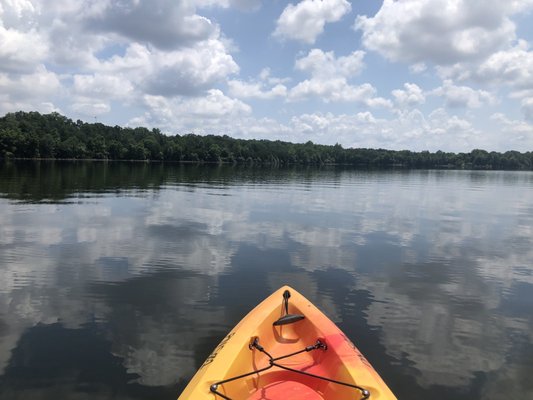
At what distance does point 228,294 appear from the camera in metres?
13.8

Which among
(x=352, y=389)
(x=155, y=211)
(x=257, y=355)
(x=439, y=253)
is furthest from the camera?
(x=155, y=211)

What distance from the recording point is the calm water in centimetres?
919

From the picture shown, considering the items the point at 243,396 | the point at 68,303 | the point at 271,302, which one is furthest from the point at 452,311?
the point at 68,303

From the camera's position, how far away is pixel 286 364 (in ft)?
28.9

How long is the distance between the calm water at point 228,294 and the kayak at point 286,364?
1.57 meters

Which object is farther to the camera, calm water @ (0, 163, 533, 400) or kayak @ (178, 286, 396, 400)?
calm water @ (0, 163, 533, 400)

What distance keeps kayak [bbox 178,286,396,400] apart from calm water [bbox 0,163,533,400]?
1.57 metres

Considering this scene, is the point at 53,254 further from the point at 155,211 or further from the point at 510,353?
the point at 510,353

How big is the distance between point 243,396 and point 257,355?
1.28m

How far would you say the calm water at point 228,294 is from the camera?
9188mm

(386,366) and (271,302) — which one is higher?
(271,302)

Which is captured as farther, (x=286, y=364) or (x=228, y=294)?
(x=228, y=294)

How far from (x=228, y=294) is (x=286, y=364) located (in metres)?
5.33

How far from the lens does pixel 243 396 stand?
24.6 ft
